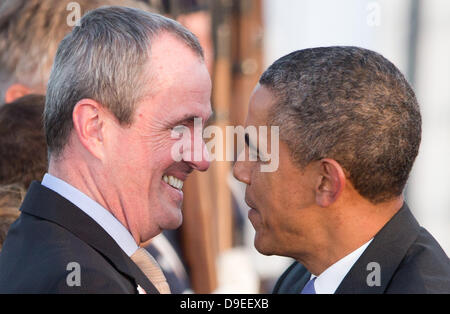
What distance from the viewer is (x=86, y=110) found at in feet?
5.92

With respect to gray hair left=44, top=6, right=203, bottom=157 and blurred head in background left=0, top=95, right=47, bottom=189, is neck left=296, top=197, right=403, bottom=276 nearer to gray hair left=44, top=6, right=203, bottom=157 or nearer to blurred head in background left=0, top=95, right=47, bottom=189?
gray hair left=44, top=6, right=203, bottom=157

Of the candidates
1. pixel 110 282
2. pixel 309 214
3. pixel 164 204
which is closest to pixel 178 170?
pixel 164 204

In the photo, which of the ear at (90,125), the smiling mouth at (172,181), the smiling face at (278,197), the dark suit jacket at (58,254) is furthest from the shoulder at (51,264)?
the smiling face at (278,197)

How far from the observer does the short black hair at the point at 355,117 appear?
200 centimetres

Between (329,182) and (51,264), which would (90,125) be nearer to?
(51,264)

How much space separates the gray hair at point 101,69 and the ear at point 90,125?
21 mm

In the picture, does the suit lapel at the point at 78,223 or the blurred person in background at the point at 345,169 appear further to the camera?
the blurred person in background at the point at 345,169

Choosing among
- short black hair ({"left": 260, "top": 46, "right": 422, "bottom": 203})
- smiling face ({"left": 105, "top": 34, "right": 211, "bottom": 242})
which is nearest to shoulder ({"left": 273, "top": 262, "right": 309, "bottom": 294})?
short black hair ({"left": 260, "top": 46, "right": 422, "bottom": 203})

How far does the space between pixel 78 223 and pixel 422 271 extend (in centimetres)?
96

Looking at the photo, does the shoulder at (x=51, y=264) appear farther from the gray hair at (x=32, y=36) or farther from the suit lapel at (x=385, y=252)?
the gray hair at (x=32, y=36)

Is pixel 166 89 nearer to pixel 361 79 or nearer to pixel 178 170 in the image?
pixel 178 170

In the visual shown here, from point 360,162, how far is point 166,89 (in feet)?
2.06

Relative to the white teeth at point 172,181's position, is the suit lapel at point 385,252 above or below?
below
